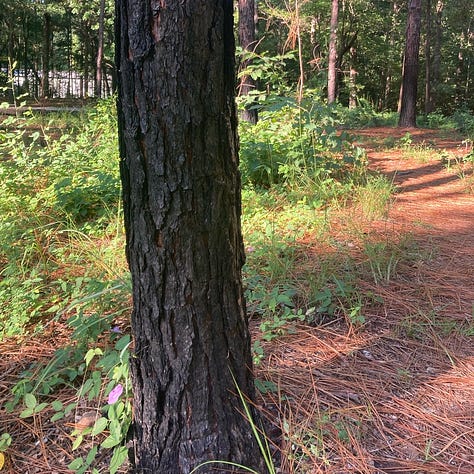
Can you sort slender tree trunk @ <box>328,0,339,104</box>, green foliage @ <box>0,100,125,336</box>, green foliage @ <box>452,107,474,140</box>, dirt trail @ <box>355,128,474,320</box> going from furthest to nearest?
slender tree trunk @ <box>328,0,339,104</box> → green foliage @ <box>452,107,474,140</box> → dirt trail @ <box>355,128,474,320</box> → green foliage @ <box>0,100,125,336</box>

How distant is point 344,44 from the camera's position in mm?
21484

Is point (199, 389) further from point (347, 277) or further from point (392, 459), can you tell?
point (347, 277)

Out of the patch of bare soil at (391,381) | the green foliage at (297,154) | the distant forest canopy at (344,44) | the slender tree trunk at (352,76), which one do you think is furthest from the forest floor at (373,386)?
the slender tree trunk at (352,76)

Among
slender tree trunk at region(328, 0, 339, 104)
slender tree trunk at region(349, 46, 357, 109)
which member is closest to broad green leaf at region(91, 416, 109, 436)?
slender tree trunk at region(328, 0, 339, 104)

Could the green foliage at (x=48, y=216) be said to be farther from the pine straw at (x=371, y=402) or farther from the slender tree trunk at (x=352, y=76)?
the slender tree trunk at (x=352, y=76)

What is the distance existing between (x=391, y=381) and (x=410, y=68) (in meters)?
10.8

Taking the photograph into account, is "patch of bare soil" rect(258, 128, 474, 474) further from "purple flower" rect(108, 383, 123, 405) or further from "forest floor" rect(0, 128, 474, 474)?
"purple flower" rect(108, 383, 123, 405)

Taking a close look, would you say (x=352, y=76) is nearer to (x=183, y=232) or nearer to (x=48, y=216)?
(x=48, y=216)

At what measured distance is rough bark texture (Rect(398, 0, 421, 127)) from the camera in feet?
34.3

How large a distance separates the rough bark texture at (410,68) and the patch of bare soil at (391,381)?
8.93 metres

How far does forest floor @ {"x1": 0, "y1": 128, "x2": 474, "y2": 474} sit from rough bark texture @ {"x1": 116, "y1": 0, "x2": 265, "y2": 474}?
0.30 meters

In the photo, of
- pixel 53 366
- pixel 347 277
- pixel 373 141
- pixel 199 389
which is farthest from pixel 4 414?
pixel 373 141

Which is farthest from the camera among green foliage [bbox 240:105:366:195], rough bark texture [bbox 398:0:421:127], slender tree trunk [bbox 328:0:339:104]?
slender tree trunk [bbox 328:0:339:104]

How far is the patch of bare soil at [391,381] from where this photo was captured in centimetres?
152
